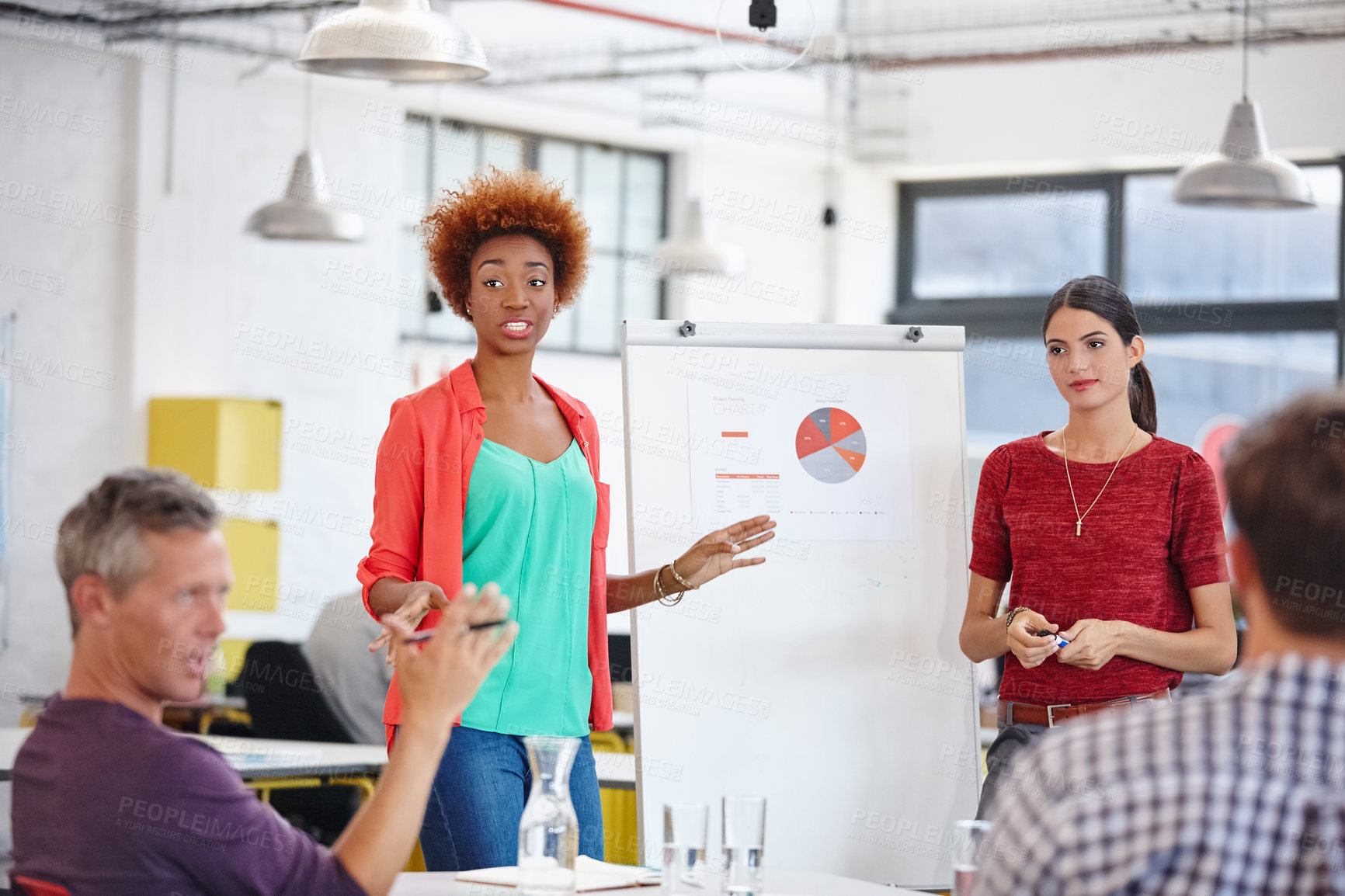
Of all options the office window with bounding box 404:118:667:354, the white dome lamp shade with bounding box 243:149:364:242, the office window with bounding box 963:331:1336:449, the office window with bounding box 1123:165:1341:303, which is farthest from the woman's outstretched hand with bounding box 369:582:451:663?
the office window with bounding box 1123:165:1341:303

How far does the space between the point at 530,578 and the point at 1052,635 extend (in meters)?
0.93

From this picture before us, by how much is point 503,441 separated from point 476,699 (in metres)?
0.46

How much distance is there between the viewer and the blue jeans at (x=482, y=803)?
2.40m

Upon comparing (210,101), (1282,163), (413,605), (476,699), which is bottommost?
(476,699)

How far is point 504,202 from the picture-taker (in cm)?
274

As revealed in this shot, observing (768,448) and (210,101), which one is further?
(210,101)

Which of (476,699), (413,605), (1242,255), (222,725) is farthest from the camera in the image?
(1242,255)

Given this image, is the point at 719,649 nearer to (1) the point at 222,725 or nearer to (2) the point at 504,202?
(2) the point at 504,202

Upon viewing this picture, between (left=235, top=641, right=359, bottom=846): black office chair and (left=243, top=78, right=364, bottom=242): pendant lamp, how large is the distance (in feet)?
6.00

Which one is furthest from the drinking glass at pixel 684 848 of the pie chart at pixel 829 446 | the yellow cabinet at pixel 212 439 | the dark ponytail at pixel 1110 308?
the yellow cabinet at pixel 212 439

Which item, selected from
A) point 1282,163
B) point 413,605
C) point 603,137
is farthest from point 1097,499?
point 603,137

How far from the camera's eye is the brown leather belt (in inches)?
104

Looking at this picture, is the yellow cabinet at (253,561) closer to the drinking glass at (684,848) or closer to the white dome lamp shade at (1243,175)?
the white dome lamp shade at (1243,175)

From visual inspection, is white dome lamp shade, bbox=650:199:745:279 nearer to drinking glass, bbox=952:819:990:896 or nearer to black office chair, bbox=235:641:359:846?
black office chair, bbox=235:641:359:846
